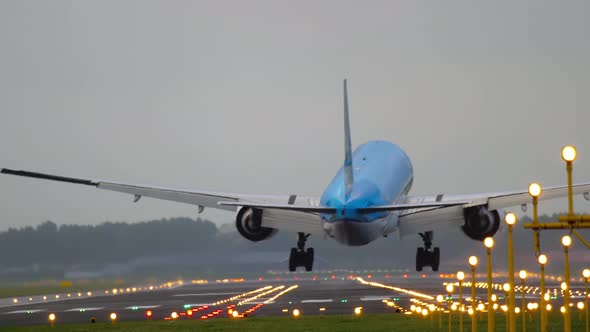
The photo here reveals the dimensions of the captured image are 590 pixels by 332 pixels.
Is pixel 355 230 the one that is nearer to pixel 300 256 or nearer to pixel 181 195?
pixel 300 256

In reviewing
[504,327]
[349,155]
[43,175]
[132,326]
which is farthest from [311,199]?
[504,327]

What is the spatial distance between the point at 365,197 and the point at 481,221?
7.02 meters

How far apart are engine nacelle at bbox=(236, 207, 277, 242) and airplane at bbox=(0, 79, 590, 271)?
49mm

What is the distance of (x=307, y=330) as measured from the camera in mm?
39250

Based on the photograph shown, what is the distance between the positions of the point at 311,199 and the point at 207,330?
65.3 feet

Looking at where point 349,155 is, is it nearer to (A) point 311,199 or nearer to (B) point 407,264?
(A) point 311,199

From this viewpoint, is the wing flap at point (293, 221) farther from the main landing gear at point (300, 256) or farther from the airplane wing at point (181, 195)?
the main landing gear at point (300, 256)

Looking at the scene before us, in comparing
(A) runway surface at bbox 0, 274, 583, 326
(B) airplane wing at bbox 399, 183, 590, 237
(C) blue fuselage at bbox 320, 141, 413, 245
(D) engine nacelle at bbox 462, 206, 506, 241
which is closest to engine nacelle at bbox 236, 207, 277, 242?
Answer: (A) runway surface at bbox 0, 274, 583, 326

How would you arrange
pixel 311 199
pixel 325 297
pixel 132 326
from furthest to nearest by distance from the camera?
1. pixel 325 297
2. pixel 311 199
3. pixel 132 326

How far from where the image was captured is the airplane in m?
50.1

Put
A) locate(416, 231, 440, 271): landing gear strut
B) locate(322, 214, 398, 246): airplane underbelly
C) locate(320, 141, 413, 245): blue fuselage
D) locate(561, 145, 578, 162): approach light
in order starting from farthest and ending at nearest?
locate(416, 231, 440, 271): landing gear strut, locate(322, 214, 398, 246): airplane underbelly, locate(320, 141, 413, 245): blue fuselage, locate(561, 145, 578, 162): approach light

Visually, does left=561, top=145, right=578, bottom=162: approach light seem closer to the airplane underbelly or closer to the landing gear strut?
the airplane underbelly

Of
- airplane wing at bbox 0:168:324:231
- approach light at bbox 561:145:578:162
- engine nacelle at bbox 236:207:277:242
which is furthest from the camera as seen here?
airplane wing at bbox 0:168:324:231

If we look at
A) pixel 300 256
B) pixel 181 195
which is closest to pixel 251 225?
pixel 300 256
